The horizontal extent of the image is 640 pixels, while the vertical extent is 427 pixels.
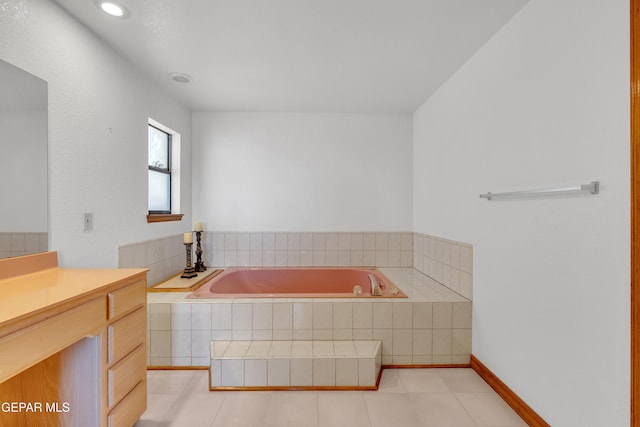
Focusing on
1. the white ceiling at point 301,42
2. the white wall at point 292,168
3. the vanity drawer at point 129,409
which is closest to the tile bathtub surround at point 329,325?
the vanity drawer at point 129,409

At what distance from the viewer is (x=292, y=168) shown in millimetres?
3271

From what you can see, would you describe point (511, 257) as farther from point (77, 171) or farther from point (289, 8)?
point (77, 171)

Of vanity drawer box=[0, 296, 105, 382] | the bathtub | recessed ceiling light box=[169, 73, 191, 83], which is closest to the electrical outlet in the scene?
vanity drawer box=[0, 296, 105, 382]

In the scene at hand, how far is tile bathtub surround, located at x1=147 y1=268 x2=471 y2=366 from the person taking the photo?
207cm

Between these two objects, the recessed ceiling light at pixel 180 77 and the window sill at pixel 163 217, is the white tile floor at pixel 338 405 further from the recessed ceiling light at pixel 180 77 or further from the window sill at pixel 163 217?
the recessed ceiling light at pixel 180 77

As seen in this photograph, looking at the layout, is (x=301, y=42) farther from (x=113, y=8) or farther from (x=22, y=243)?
(x=22, y=243)

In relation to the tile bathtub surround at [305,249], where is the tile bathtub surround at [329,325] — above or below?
below

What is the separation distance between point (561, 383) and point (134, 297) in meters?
2.02

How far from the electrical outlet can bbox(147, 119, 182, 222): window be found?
75 cm

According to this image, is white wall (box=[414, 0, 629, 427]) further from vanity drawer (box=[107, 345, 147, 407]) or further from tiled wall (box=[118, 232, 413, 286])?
vanity drawer (box=[107, 345, 147, 407])

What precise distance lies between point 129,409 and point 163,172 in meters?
2.06

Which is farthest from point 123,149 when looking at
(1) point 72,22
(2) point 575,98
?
(2) point 575,98

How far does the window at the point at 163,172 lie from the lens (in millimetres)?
2727

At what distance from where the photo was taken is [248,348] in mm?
1985
